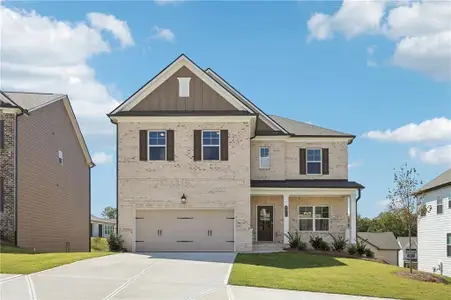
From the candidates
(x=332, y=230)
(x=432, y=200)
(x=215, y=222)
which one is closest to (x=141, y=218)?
(x=215, y=222)

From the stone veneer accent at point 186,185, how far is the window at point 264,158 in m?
3.71

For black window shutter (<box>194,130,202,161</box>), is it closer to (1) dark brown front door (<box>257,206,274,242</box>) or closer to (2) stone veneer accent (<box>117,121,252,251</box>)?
(2) stone veneer accent (<box>117,121,252,251</box>)

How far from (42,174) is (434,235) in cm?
2369

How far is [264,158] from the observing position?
31.4m

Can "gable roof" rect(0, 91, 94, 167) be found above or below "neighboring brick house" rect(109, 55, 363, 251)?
above

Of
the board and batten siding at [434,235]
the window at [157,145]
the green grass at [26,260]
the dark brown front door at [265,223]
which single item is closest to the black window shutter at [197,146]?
the window at [157,145]

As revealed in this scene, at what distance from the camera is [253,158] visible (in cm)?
3127

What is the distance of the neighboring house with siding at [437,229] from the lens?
3650 centimetres

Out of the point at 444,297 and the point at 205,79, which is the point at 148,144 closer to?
the point at 205,79

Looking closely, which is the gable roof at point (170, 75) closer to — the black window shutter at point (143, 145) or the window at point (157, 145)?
the black window shutter at point (143, 145)

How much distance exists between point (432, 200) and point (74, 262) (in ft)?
82.7

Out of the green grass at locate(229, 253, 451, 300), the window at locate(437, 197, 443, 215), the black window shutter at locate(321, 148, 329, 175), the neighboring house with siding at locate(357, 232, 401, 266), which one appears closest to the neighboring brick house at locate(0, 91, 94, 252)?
the green grass at locate(229, 253, 451, 300)

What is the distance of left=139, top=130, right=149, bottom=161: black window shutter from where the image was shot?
27.7 meters

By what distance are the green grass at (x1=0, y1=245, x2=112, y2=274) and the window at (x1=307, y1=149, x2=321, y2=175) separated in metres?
12.3
